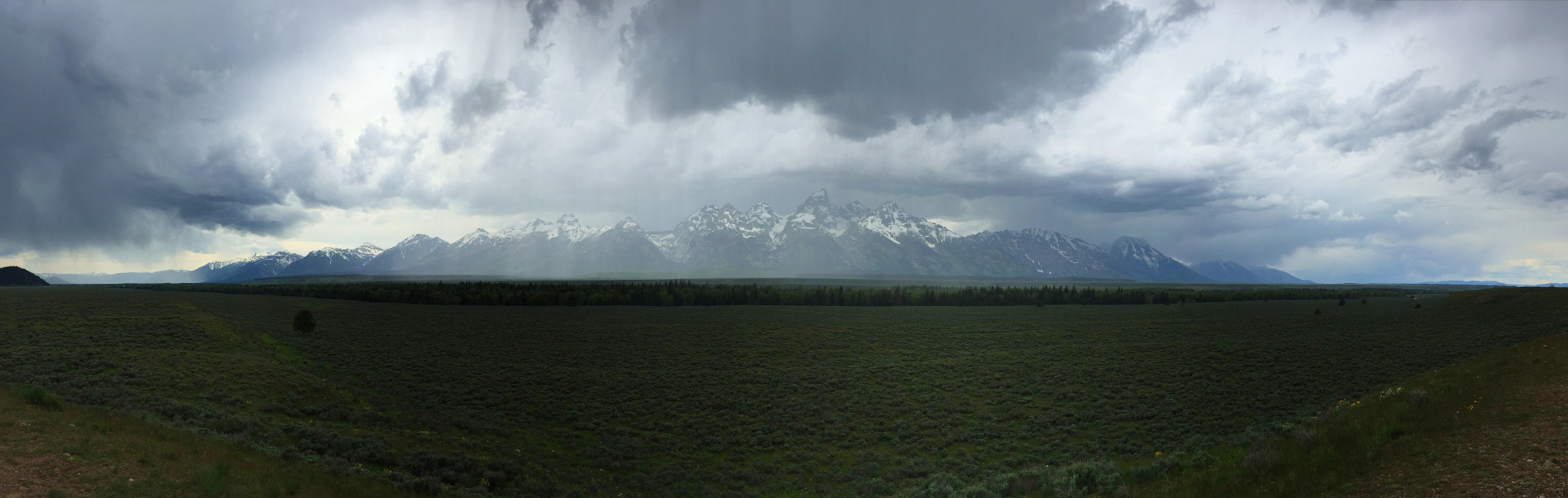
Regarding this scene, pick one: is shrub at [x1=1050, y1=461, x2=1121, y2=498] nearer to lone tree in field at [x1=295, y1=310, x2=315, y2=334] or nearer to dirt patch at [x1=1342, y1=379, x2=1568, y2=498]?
dirt patch at [x1=1342, y1=379, x2=1568, y2=498]

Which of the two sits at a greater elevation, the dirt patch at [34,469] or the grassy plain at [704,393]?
the dirt patch at [34,469]

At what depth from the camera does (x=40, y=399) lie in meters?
20.2

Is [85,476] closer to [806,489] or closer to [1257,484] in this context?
[806,489]

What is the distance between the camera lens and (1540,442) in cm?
1343

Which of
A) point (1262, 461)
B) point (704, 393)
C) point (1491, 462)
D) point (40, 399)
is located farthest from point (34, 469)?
point (1491, 462)

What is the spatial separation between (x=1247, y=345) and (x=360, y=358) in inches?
2873

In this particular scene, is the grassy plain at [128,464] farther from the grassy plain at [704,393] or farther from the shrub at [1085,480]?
the shrub at [1085,480]

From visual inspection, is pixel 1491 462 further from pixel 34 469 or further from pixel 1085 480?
pixel 34 469

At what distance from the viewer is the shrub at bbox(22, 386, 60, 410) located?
20.1 meters

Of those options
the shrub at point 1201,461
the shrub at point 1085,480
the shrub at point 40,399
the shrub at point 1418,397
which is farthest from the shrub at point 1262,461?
the shrub at point 40,399

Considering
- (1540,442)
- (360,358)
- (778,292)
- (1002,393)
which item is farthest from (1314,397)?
(778,292)

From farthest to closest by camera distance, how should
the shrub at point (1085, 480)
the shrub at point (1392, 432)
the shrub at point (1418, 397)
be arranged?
the shrub at point (1418, 397), the shrub at point (1085, 480), the shrub at point (1392, 432)

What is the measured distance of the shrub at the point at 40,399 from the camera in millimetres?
20078

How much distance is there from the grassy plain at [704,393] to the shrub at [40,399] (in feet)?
11.0
